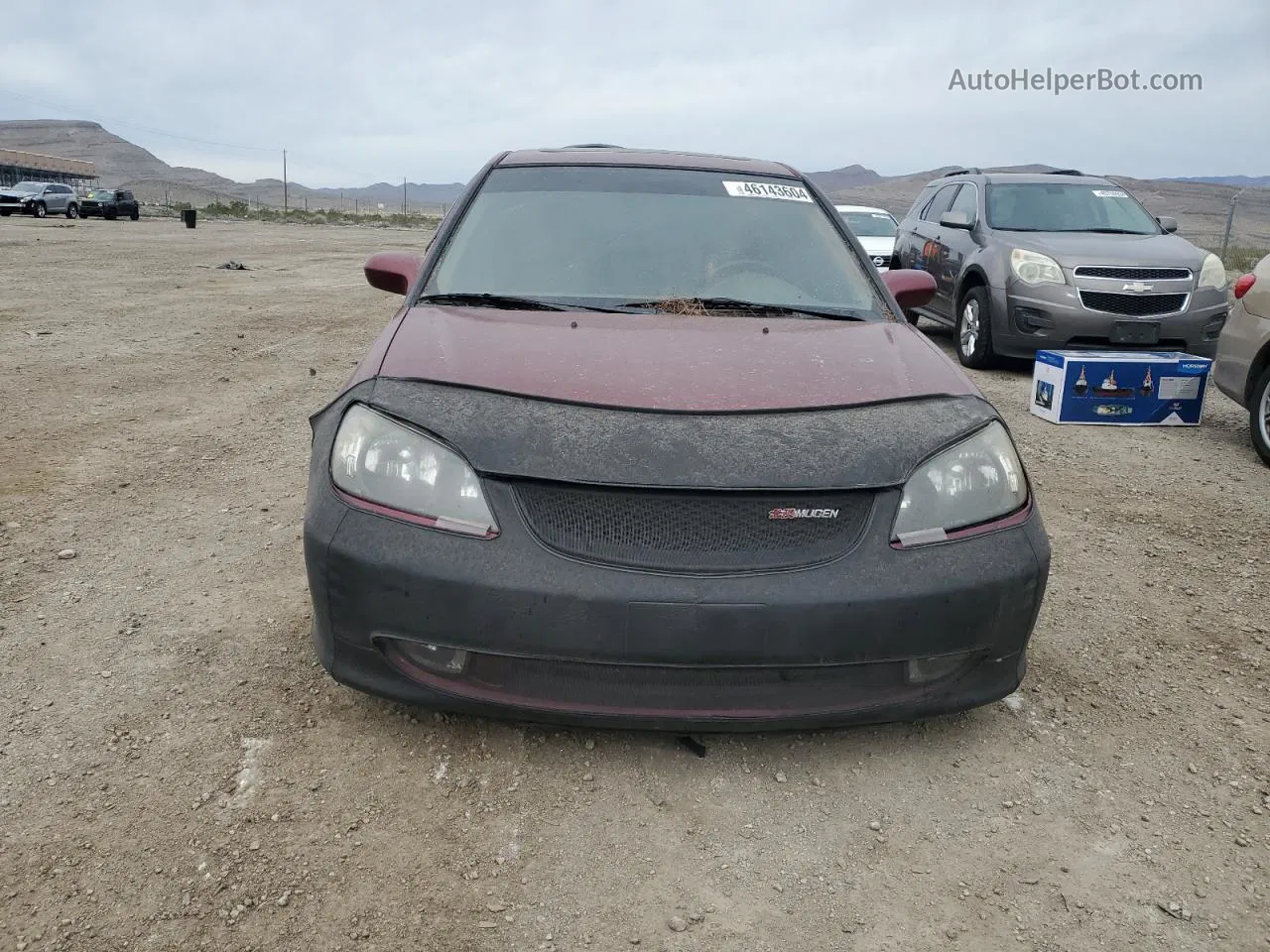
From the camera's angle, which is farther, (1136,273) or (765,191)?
(1136,273)

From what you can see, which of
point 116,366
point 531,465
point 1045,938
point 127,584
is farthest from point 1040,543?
point 116,366

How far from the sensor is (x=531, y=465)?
87.0 inches

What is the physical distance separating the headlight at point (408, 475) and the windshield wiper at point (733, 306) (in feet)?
Answer: 3.55

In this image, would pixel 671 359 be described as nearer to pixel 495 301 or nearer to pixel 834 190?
pixel 495 301

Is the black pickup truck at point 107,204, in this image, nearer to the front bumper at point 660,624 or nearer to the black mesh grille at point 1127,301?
the black mesh grille at point 1127,301

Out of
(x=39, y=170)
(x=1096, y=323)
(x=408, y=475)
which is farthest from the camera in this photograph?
(x=39, y=170)

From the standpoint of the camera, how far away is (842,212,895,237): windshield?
1447 centimetres

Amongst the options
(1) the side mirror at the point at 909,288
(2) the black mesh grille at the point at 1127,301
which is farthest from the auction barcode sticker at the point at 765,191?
(2) the black mesh grille at the point at 1127,301

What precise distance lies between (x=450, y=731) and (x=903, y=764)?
117cm

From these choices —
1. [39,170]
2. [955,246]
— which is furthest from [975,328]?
[39,170]

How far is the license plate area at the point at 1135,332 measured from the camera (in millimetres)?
7496

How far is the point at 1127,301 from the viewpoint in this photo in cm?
753

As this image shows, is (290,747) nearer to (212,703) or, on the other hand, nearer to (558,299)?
(212,703)

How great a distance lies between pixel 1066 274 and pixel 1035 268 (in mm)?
254
